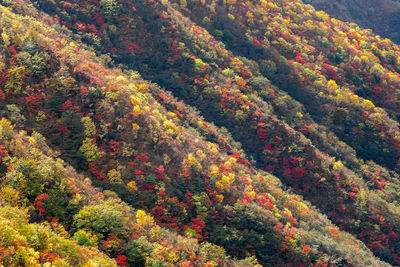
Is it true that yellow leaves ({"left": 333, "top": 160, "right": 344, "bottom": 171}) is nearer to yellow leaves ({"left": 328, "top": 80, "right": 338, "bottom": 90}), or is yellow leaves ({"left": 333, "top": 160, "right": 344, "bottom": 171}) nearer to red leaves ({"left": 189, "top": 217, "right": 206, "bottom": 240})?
yellow leaves ({"left": 328, "top": 80, "right": 338, "bottom": 90})

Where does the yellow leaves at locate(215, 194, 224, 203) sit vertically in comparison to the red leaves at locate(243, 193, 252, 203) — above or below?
below

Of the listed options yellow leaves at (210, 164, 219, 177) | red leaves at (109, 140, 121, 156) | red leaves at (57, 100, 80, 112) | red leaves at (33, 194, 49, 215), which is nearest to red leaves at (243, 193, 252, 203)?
yellow leaves at (210, 164, 219, 177)

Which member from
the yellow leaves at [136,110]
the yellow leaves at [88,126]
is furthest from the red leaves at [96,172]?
the yellow leaves at [136,110]

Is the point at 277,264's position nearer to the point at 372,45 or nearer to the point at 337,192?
the point at 337,192

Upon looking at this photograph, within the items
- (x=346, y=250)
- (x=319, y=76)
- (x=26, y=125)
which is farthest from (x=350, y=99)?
(x=26, y=125)

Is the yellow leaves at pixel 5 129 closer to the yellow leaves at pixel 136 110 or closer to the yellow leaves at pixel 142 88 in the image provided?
the yellow leaves at pixel 136 110

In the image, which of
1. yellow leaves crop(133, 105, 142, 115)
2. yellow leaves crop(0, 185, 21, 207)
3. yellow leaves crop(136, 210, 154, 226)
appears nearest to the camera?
yellow leaves crop(0, 185, 21, 207)

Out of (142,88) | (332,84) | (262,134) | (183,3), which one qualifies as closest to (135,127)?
(142,88)

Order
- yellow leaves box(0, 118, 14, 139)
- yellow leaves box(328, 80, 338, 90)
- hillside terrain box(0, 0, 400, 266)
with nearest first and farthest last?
1. hillside terrain box(0, 0, 400, 266)
2. yellow leaves box(0, 118, 14, 139)
3. yellow leaves box(328, 80, 338, 90)
